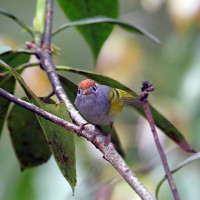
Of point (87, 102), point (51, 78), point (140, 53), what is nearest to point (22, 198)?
point (87, 102)

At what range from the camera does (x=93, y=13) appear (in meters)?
2.04

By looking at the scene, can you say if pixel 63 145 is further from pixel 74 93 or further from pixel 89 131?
pixel 74 93

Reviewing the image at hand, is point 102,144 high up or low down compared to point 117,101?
down

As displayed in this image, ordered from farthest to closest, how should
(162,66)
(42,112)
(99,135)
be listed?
(162,66), (99,135), (42,112)

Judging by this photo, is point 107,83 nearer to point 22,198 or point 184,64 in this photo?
point 22,198

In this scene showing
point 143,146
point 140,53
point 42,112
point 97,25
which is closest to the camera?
point 42,112

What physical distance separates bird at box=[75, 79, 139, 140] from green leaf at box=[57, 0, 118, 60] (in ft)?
0.71

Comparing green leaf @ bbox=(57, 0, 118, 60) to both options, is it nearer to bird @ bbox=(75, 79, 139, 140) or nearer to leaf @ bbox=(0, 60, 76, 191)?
bird @ bbox=(75, 79, 139, 140)

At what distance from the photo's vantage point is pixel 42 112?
107 centimetres

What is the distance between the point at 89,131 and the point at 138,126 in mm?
1560

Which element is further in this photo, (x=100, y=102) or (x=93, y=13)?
(x=93, y=13)

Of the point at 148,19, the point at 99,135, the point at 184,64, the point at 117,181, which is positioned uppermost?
the point at 148,19

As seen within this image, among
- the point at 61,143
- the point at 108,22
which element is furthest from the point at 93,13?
the point at 61,143

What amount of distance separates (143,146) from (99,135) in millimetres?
1490
